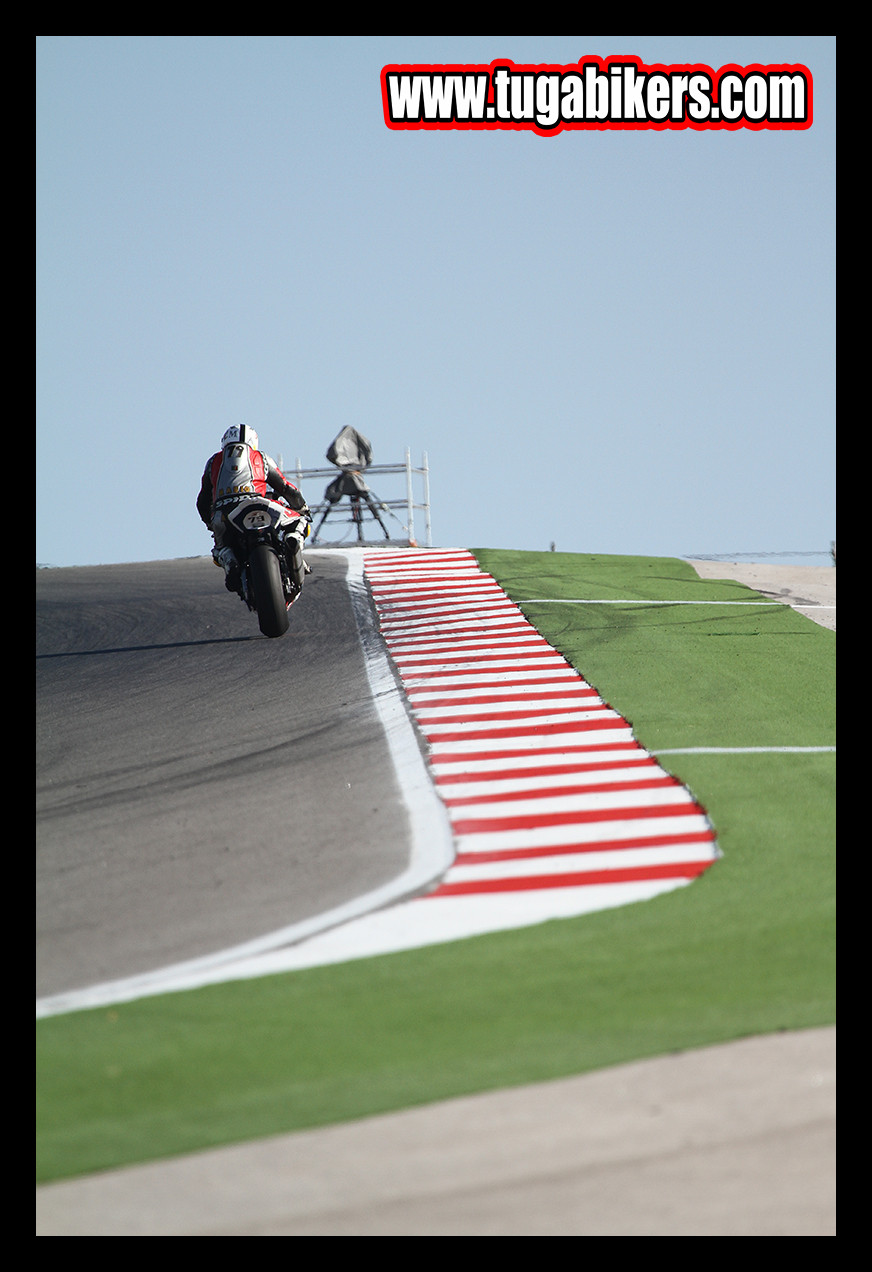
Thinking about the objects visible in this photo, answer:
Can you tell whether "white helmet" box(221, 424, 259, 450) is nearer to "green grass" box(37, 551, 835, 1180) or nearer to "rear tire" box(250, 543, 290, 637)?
"rear tire" box(250, 543, 290, 637)

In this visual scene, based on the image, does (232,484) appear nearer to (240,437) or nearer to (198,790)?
(240,437)

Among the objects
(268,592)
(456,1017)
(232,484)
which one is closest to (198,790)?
(456,1017)

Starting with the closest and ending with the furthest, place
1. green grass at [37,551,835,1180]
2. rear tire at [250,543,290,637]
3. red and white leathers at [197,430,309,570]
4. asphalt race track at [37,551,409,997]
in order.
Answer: green grass at [37,551,835,1180], asphalt race track at [37,551,409,997], rear tire at [250,543,290,637], red and white leathers at [197,430,309,570]

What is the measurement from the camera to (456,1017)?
188 inches

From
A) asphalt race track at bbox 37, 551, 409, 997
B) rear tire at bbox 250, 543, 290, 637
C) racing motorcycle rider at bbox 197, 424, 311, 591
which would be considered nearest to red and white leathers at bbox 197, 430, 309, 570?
racing motorcycle rider at bbox 197, 424, 311, 591

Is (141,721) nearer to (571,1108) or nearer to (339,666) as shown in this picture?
(339,666)

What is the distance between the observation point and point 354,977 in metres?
5.20

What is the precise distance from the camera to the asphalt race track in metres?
5.99

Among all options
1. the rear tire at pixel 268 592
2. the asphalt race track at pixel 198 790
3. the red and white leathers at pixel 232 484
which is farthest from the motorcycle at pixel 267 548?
the asphalt race track at pixel 198 790

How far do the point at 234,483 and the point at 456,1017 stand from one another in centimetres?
843

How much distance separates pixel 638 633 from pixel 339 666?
11.0 ft

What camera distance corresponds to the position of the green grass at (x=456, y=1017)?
4223 millimetres

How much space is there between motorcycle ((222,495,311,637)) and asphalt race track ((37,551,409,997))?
49cm
